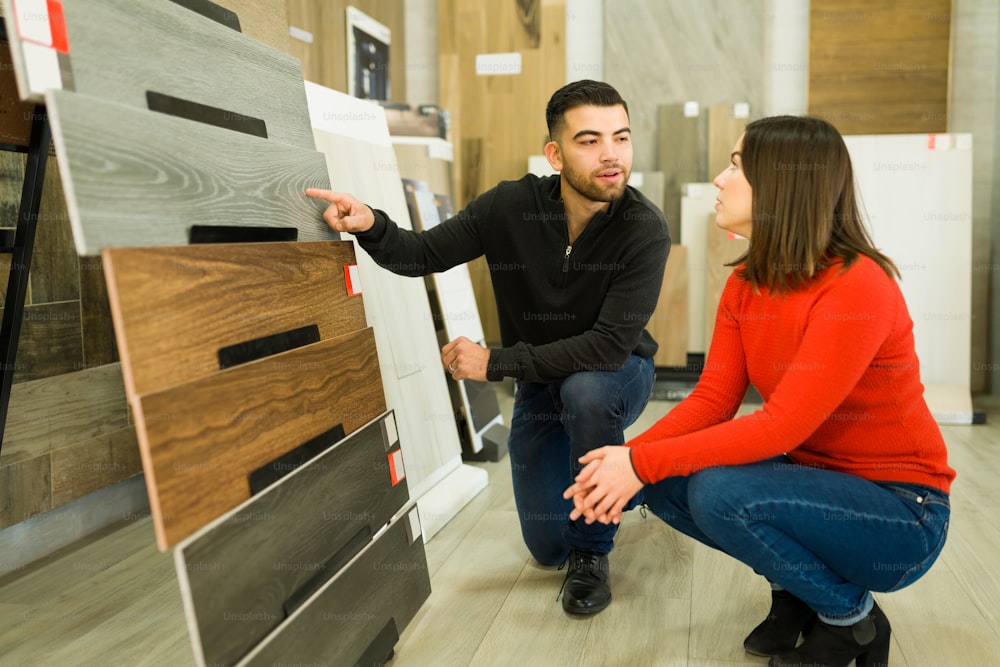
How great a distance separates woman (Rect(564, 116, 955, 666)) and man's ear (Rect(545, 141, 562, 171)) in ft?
1.86

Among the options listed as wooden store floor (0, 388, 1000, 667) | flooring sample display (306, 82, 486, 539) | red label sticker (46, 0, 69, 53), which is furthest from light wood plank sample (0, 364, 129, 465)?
red label sticker (46, 0, 69, 53)

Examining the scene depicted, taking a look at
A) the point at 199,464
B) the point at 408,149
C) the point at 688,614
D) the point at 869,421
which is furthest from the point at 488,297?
the point at 199,464

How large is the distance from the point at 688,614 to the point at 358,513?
79cm

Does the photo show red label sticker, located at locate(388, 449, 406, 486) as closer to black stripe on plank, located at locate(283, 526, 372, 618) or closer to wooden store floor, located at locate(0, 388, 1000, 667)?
black stripe on plank, located at locate(283, 526, 372, 618)

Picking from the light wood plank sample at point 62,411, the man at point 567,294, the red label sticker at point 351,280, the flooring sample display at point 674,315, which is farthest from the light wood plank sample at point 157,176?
the flooring sample display at point 674,315

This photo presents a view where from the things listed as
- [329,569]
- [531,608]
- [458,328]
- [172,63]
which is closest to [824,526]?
[531,608]

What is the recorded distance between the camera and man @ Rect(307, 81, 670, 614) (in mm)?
1820

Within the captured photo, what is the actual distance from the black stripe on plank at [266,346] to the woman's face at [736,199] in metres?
0.78

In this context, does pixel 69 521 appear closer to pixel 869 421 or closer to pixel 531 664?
pixel 531 664

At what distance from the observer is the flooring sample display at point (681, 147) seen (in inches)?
167

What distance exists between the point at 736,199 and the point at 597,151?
1.59ft

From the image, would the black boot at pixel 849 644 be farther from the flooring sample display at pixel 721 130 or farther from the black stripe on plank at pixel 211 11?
the flooring sample display at pixel 721 130

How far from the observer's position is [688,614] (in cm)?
178

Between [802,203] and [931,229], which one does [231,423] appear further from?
[931,229]
